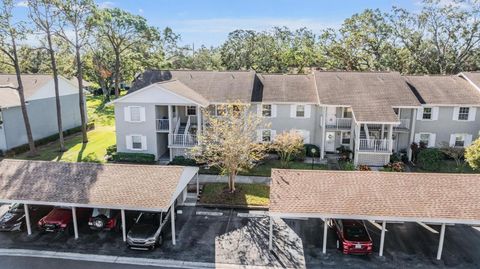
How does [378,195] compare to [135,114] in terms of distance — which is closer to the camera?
[378,195]

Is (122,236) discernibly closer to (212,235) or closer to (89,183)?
(89,183)

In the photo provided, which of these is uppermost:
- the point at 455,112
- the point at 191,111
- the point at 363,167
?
the point at 455,112

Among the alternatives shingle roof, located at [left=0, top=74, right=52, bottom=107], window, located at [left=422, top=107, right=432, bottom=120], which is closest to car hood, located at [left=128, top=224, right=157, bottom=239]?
shingle roof, located at [left=0, top=74, right=52, bottom=107]

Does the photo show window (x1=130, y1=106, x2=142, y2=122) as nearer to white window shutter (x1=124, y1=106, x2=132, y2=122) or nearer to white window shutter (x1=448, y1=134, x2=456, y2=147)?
white window shutter (x1=124, y1=106, x2=132, y2=122)

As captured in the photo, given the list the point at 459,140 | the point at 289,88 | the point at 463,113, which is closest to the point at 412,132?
the point at 459,140

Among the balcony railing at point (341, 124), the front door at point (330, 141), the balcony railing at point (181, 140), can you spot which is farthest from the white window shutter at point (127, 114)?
the front door at point (330, 141)

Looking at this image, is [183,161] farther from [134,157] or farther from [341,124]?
[341,124]

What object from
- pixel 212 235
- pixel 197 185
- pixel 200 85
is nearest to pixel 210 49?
pixel 200 85
